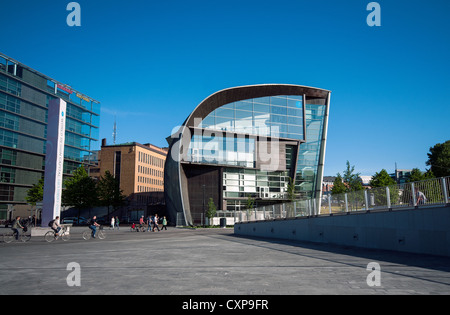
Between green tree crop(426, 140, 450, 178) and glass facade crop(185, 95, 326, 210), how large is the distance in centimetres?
2021

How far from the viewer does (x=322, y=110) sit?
204 ft

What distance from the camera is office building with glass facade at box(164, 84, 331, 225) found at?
5591 centimetres

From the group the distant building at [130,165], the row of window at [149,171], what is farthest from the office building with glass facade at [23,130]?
the row of window at [149,171]

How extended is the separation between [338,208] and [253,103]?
43779 millimetres

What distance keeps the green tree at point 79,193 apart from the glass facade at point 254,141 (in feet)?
70.2

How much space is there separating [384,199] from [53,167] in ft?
83.0

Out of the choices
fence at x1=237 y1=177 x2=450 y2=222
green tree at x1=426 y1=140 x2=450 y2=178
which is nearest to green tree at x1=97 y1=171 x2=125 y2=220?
fence at x1=237 y1=177 x2=450 y2=222

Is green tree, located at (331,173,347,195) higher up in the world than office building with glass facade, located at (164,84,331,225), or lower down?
lower down

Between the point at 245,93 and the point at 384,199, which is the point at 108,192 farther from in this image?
the point at 384,199

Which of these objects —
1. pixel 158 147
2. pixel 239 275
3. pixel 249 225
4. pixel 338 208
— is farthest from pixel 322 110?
pixel 158 147

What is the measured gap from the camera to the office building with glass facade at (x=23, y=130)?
69.8 m

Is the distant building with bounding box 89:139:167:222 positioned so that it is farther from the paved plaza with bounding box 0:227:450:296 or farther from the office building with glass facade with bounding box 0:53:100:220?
the paved plaza with bounding box 0:227:450:296

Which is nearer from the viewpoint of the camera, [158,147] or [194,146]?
[194,146]
